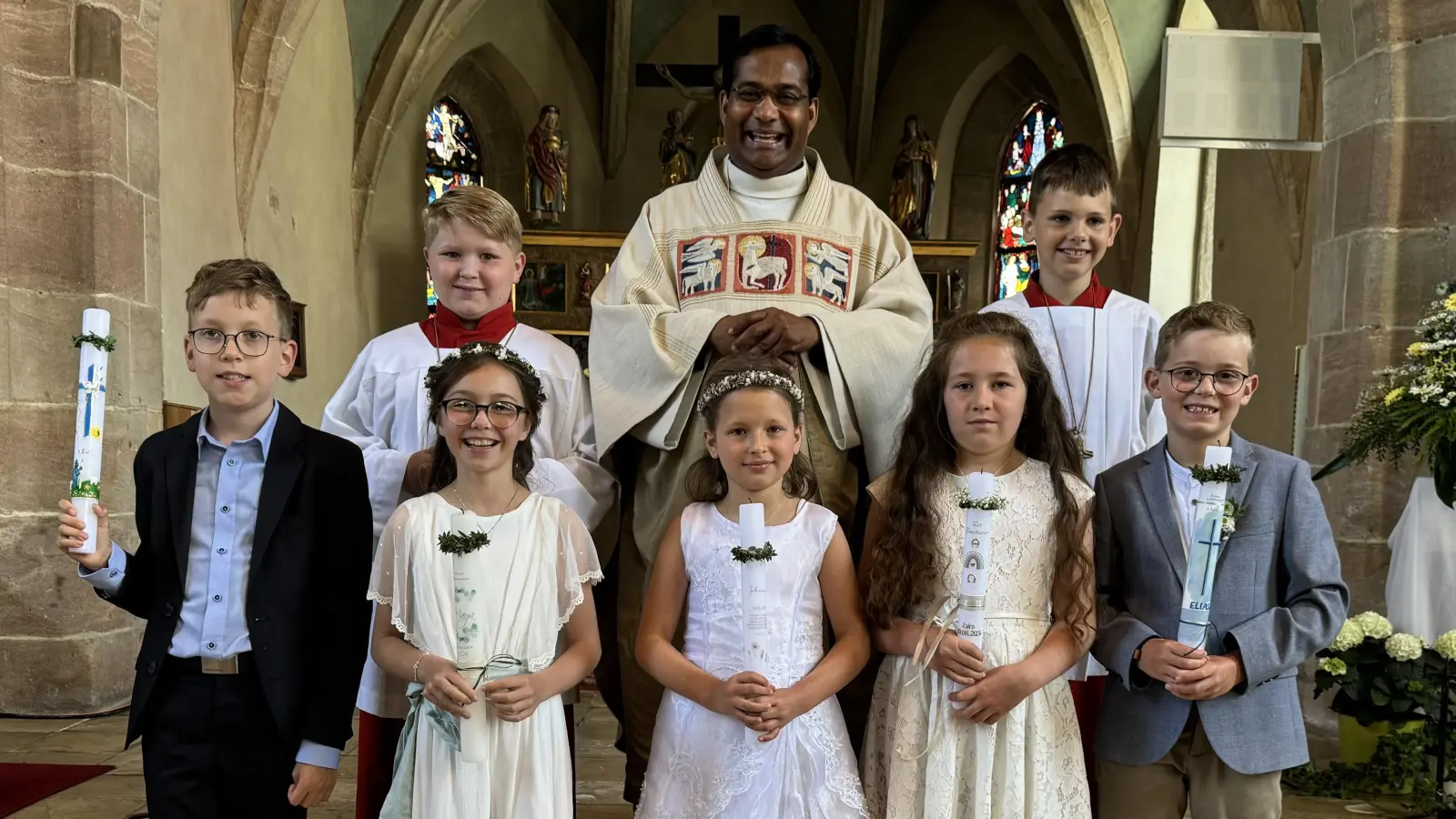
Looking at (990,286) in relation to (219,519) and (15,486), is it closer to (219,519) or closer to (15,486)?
(15,486)

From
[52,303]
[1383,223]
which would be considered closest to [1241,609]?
[1383,223]

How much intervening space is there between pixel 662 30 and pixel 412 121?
469 cm

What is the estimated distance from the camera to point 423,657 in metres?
2.28

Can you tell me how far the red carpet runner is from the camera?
3854 millimetres

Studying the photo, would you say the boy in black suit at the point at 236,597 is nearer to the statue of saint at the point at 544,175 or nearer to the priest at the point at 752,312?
the priest at the point at 752,312

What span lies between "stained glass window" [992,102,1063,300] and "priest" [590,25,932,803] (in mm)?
10593

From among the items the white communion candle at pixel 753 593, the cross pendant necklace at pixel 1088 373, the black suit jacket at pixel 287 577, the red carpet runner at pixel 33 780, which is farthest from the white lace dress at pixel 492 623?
the red carpet runner at pixel 33 780

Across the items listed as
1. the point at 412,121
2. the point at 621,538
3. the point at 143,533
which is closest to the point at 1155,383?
the point at 621,538

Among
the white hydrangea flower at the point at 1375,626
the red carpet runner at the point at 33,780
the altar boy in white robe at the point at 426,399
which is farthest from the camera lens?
the white hydrangea flower at the point at 1375,626

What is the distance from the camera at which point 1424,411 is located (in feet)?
13.4

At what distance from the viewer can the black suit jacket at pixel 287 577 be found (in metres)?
2.29

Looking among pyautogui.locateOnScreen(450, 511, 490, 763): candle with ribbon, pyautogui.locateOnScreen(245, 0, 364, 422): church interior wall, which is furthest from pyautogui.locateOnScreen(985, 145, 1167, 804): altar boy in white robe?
pyautogui.locateOnScreen(245, 0, 364, 422): church interior wall

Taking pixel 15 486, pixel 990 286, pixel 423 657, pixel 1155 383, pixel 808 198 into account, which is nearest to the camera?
pixel 423 657

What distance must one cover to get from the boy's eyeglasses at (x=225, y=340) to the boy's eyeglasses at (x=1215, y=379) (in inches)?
73.6
